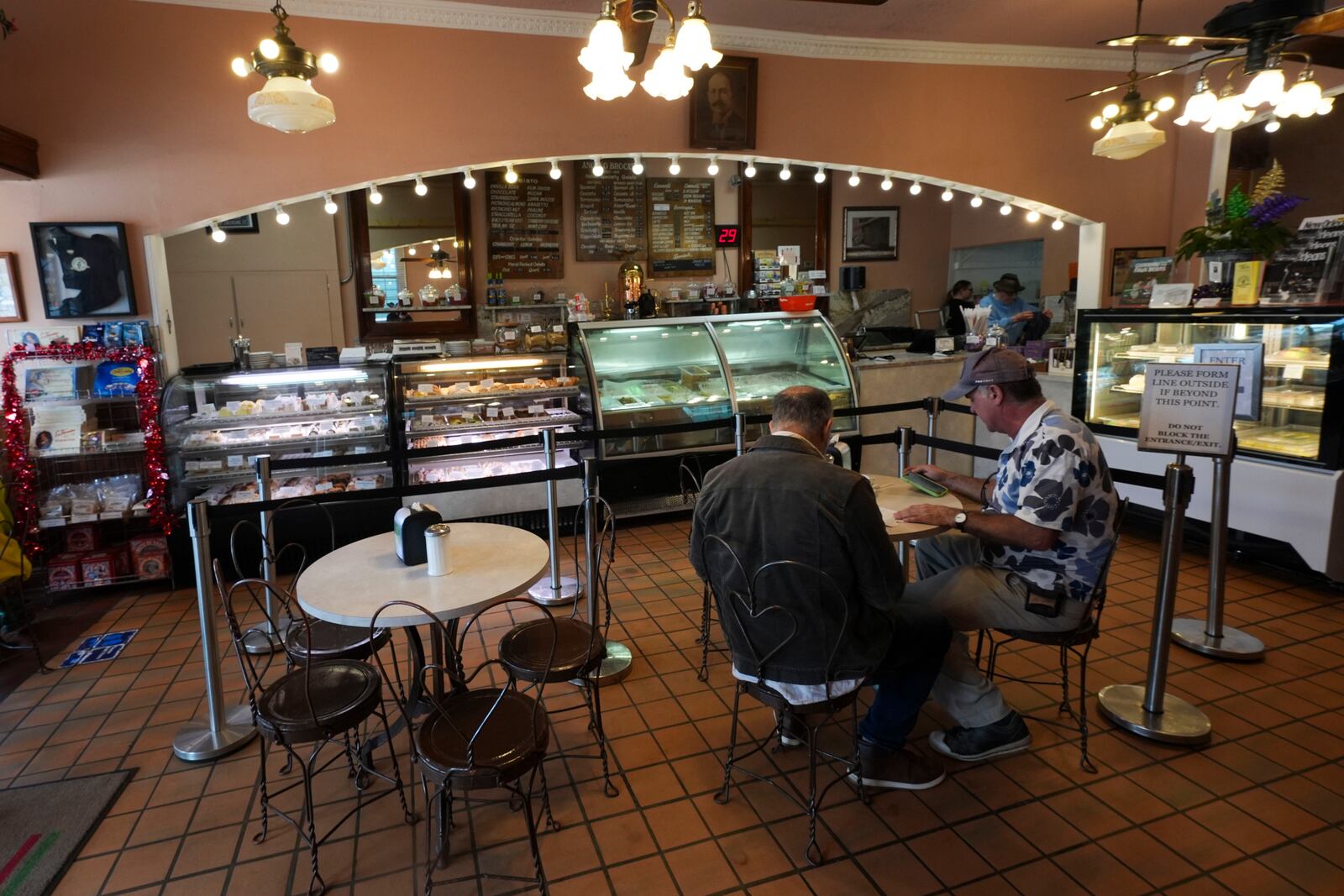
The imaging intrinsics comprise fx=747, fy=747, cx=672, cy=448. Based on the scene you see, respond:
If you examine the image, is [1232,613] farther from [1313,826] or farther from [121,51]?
[121,51]

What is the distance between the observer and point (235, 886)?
97.6 inches

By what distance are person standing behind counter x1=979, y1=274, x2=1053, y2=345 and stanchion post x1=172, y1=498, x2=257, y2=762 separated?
695cm

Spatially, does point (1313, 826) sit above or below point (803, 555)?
below

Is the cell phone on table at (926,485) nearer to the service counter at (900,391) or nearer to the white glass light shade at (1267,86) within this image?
the white glass light shade at (1267,86)

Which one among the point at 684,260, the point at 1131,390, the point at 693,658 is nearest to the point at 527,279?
the point at 684,260

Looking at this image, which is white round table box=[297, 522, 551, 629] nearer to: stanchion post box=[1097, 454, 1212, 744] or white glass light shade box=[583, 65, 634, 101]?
white glass light shade box=[583, 65, 634, 101]

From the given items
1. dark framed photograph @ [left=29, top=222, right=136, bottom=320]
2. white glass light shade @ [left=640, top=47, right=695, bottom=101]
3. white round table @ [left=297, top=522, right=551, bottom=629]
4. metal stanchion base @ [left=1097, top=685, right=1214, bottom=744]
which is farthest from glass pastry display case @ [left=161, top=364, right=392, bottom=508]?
metal stanchion base @ [left=1097, top=685, right=1214, bottom=744]

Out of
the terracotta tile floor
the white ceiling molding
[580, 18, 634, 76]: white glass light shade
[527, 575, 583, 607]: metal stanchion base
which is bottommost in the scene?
the terracotta tile floor

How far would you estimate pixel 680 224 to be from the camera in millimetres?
8188

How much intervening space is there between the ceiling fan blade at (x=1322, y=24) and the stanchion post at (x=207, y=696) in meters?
5.16

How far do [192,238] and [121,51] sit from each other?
9.56ft

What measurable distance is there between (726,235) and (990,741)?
628 cm

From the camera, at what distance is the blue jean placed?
9.04 ft

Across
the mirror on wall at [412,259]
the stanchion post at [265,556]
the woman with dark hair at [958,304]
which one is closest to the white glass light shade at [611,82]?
the stanchion post at [265,556]
